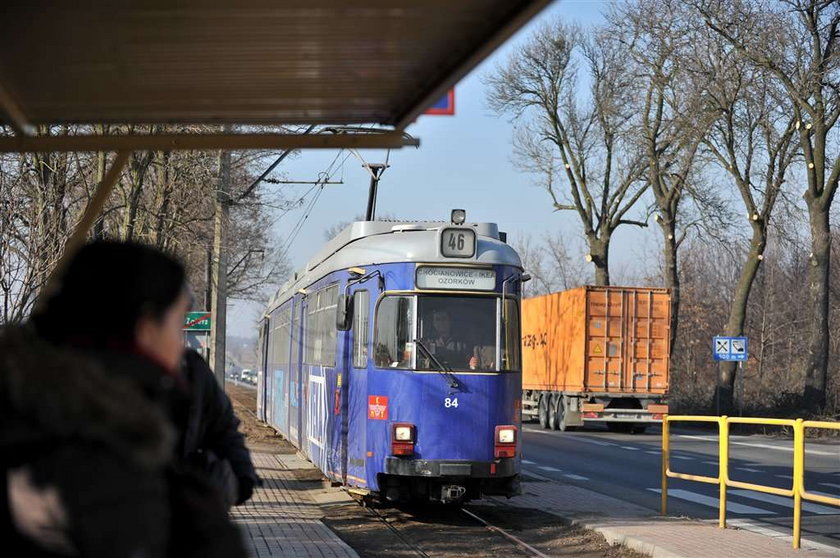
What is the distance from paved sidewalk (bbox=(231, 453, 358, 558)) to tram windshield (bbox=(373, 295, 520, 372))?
2.09m

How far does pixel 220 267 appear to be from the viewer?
23016 millimetres

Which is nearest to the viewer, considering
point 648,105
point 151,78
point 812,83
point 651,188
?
point 151,78

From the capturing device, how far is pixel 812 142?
33812 mm

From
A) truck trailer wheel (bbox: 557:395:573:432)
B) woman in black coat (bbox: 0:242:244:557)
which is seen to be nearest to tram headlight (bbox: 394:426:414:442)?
woman in black coat (bbox: 0:242:244:557)

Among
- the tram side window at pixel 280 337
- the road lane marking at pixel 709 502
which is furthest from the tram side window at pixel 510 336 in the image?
the tram side window at pixel 280 337

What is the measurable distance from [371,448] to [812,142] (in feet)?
81.7

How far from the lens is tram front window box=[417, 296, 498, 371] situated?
1298 centimetres

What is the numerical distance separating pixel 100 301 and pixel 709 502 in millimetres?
15068

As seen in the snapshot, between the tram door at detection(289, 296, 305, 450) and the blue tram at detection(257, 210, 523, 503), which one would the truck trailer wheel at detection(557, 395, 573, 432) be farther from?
the blue tram at detection(257, 210, 523, 503)

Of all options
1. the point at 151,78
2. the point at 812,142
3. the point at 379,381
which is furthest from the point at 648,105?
the point at 151,78

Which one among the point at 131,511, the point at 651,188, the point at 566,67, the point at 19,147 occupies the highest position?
the point at 566,67

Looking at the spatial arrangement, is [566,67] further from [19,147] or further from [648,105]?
[19,147]

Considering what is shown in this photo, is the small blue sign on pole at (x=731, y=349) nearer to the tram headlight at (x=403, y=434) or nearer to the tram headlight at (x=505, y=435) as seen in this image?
the tram headlight at (x=505, y=435)

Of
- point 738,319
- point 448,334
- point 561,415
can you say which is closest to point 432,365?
point 448,334
